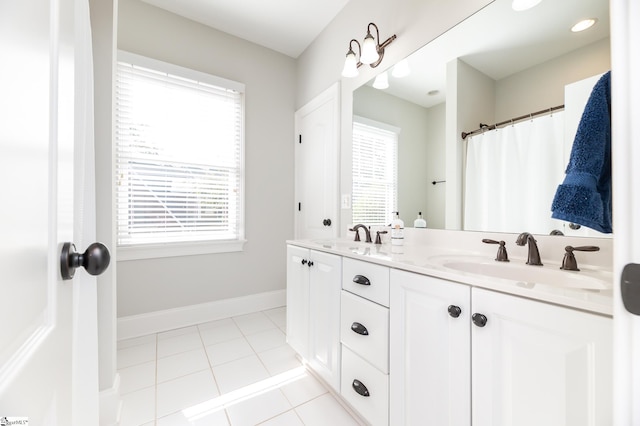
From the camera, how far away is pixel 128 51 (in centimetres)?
207

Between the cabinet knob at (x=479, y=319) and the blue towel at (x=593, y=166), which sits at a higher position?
the blue towel at (x=593, y=166)

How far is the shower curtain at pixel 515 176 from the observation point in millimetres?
→ 1066

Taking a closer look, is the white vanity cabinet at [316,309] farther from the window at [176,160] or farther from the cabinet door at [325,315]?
the window at [176,160]

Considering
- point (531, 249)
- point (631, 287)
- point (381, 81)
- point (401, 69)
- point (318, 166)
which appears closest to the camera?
point (631, 287)

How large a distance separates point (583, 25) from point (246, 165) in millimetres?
2431

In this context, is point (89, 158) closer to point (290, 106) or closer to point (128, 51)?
point (128, 51)

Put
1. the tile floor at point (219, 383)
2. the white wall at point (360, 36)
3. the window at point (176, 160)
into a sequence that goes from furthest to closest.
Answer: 1. the window at point (176, 160)
2. the white wall at point (360, 36)
3. the tile floor at point (219, 383)

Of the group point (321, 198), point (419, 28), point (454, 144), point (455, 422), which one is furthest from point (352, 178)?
point (455, 422)

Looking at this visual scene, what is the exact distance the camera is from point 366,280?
115cm

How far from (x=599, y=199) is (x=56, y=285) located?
1.32 metres

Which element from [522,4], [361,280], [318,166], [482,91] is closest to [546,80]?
[482,91]

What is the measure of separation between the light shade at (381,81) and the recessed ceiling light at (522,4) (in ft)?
2.42

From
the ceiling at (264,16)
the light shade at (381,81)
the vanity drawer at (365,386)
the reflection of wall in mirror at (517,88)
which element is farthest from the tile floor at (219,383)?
the ceiling at (264,16)

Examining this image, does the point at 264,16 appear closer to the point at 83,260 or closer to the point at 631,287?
the point at 83,260
